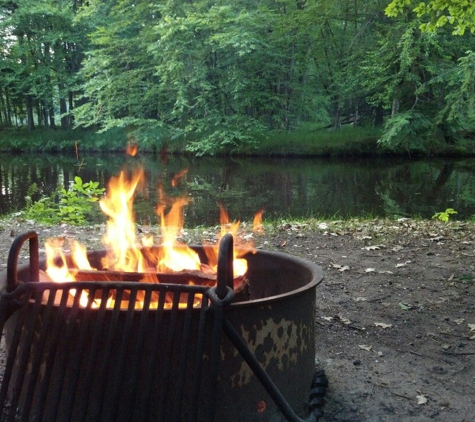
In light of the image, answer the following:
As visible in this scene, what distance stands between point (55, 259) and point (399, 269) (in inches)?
145

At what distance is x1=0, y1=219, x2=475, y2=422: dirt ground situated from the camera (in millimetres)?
3088

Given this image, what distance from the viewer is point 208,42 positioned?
2577 centimetres

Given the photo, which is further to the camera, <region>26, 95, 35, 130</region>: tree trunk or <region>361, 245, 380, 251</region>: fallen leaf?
<region>26, 95, 35, 130</region>: tree trunk

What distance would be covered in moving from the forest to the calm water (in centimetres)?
260

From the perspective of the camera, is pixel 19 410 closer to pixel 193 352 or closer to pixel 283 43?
pixel 193 352

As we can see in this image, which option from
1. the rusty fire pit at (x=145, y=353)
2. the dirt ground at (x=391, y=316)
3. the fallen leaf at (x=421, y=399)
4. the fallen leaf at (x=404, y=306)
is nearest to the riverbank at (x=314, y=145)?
the dirt ground at (x=391, y=316)

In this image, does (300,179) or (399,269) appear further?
(300,179)

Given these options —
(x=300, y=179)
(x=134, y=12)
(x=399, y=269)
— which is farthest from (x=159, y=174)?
(x=399, y=269)

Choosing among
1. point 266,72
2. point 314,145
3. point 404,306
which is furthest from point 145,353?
point 266,72

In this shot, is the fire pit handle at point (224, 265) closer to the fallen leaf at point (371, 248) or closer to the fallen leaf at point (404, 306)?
the fallen leaf at point (404, 306)

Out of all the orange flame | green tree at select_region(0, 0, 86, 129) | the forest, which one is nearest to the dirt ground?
the orange flame

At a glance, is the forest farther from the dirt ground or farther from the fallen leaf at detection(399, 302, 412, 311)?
the fallen leaf at detection(399, 302, 412, 311)

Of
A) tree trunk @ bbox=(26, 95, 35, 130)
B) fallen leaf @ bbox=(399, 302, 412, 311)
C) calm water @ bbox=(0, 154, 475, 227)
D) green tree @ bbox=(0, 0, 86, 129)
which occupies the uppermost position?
green tree @ bbox=(0, 0, 86, 129)

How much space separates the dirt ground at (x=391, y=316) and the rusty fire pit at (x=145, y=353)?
0.69 meters
